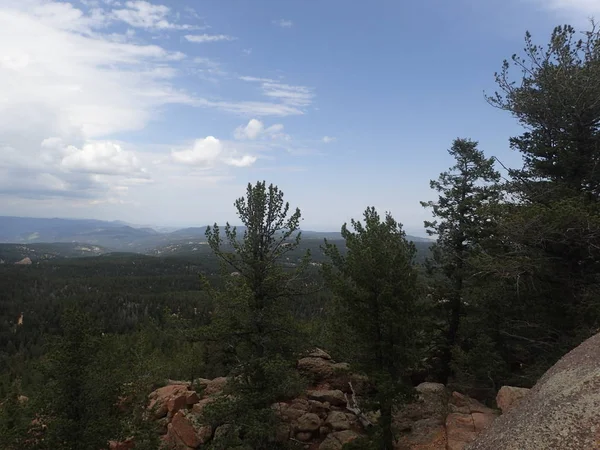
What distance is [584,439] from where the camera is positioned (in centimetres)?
564

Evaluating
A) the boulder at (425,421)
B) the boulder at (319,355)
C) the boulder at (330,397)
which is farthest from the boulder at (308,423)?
the boulder at (319,355)

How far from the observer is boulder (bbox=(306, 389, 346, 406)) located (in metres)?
17.2

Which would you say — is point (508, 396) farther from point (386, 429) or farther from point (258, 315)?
point (258, 315)

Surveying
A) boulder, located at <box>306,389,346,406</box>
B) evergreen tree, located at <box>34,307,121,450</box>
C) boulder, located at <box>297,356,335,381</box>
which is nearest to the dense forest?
evergreen tree, located at <box>34,307,121,450</box>

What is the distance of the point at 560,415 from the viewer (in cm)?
636

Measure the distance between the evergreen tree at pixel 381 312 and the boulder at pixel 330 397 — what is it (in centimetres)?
517

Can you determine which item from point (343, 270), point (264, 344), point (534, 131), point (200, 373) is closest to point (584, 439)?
point (343, 270)

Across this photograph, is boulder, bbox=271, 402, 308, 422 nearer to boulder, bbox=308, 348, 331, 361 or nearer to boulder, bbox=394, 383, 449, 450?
boulder, bbox=394, 383, 449, 450

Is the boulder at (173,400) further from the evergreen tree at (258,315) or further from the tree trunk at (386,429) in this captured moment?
the tree trunk at (386,429)

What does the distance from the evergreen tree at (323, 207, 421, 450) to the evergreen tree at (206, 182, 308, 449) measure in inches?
87.0

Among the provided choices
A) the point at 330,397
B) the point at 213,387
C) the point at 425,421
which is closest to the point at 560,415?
the point at 425,421

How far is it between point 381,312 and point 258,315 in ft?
14.5

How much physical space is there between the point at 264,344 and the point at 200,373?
20.8 meters

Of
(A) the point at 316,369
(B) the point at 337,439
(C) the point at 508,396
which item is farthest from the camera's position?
(A) the point at 316,369
